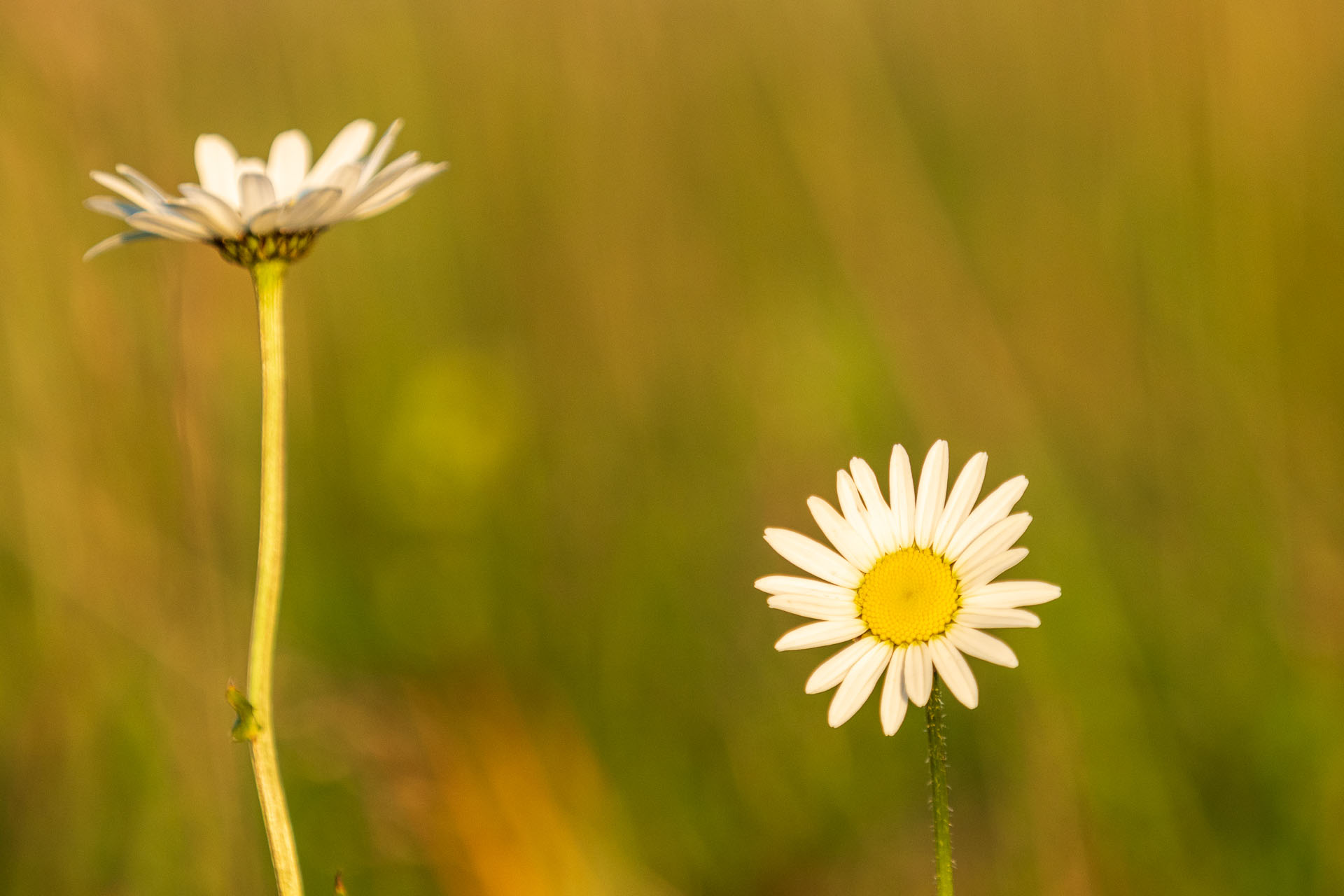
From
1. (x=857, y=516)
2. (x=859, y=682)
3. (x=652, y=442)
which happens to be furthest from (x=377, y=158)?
(x=652, y=442)

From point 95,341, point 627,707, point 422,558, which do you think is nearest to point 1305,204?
point 627,707

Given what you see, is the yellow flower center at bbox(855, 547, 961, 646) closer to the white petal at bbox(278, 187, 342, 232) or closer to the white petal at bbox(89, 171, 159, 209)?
the white petal at bbox(278, 187, 342, 232)

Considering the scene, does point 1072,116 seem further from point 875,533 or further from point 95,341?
point 875,533

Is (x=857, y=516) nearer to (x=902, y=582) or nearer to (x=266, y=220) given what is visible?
(x=902, y=582)

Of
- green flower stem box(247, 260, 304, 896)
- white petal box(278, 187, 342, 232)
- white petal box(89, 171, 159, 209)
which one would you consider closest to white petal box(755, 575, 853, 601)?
green flower stem box(247, 260, 304, 896)

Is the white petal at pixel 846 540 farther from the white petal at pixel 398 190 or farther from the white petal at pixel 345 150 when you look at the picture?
the white petal at pixel 345 150
